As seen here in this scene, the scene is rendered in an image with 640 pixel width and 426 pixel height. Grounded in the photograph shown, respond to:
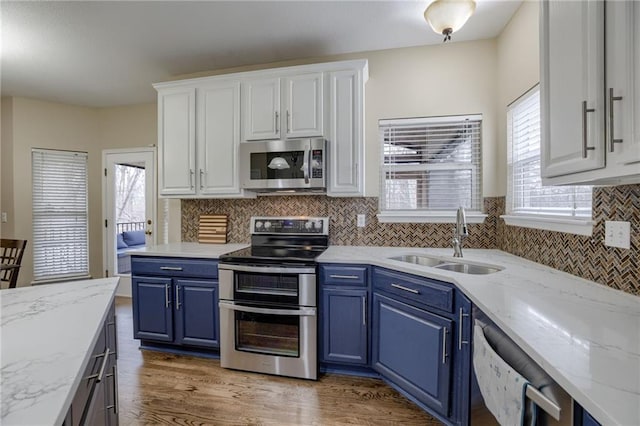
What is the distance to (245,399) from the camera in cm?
197

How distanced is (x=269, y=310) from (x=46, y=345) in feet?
4.90

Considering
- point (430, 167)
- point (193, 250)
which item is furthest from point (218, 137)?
point (430, 167)

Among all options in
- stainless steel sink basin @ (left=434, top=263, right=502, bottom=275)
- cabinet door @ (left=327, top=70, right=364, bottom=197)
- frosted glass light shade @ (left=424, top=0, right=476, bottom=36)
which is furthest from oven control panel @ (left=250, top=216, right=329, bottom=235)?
frosted glass light shade @ (left=424, top=0, right=476, bottom=36)

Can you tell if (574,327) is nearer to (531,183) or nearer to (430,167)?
(531,183)

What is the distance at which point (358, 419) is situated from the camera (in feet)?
5.84

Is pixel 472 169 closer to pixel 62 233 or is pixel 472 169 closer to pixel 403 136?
pixel 403 136

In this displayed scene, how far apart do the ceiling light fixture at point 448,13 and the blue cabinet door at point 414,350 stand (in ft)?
6.10

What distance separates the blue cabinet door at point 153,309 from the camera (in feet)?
8.18

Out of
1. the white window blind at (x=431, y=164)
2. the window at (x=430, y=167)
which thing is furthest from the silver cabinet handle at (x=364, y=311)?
the white window blind at (x=431, y=164)

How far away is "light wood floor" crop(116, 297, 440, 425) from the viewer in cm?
179

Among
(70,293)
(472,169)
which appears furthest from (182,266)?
(472,169)

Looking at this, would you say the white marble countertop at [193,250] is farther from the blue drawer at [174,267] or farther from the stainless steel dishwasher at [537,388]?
the stainless steel dishwasher at [537,388]

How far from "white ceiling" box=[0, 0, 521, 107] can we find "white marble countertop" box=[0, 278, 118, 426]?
204cm

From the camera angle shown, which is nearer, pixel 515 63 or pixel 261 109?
pixel 515 63
